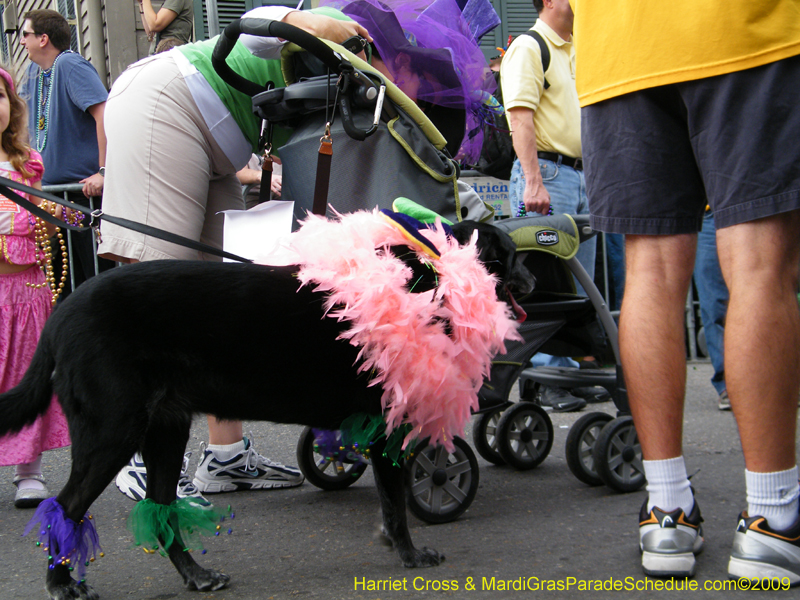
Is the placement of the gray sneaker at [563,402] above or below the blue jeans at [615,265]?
below

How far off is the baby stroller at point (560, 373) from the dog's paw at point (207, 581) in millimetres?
1048

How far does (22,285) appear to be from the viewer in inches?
121

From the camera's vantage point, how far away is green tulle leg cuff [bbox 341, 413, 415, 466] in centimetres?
206

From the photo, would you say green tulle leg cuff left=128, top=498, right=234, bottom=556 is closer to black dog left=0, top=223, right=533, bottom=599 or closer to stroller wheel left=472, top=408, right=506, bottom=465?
black dog left=0, top=223, right=533, bottom=599

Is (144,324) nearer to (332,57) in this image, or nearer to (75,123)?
(332,57)

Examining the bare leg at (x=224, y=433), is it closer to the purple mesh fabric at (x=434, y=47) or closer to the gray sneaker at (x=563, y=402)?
the purple mesh fabric at (x=434, y=47)

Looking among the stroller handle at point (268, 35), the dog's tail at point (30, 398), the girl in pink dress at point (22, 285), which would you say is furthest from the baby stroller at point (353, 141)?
the girl in pink dress at point (22, 285)

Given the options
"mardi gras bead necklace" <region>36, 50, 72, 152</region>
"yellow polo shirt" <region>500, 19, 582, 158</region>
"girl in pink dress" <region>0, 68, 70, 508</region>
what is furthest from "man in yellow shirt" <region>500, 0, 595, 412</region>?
"mardi gras bead necklace" <region>36, 50, 72, 152</region>

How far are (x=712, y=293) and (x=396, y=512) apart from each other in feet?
9.38

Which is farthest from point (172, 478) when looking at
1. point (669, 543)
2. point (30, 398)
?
point (669, 543)

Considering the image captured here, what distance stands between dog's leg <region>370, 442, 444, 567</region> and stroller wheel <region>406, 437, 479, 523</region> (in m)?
0.20

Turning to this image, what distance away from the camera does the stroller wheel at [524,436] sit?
308 centimetres

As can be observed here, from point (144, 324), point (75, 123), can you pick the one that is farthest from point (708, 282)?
point (75, 123)

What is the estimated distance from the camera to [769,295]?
73.0 inches
